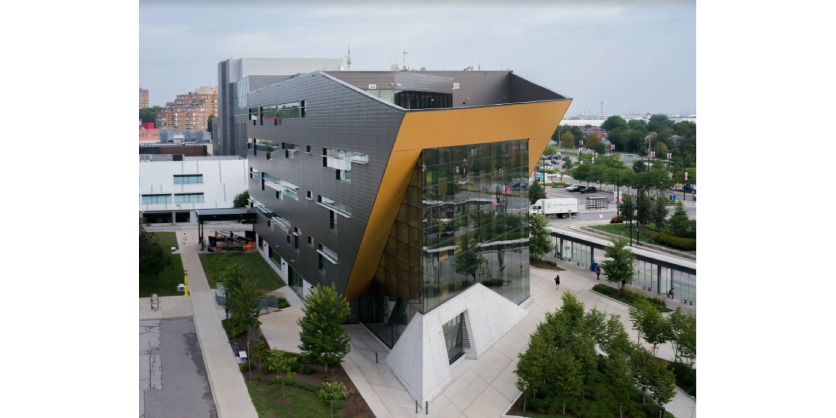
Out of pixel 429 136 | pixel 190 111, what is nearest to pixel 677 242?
pixel 429 136

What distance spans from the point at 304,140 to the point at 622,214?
21.2 meters

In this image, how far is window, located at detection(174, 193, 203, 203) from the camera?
33781 millimetres

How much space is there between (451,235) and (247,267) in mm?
11511

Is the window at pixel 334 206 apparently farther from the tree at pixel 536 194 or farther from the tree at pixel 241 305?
the tree at pixel 536 194

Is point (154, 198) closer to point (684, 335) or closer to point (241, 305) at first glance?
point (241, 305)

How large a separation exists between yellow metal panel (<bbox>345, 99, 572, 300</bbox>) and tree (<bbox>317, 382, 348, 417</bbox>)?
10.9ft

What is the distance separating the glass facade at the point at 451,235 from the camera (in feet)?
45.6

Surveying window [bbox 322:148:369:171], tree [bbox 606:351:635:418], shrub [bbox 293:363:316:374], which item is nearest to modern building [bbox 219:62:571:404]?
window [bbox 322:148:369:171]

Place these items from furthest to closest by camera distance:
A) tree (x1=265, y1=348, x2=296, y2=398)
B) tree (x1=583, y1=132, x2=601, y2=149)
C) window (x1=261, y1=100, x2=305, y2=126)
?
tree (x1=583, y1=132, x2=601, y2=149) < window (x1=261, y1=100, x2=305, y2=126) < tree (x1=265, y1=348, x2=296, y2=398)

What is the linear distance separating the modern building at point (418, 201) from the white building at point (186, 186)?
14391 mm

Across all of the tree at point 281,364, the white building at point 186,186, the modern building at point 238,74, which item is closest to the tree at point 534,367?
the tree at point 281,364

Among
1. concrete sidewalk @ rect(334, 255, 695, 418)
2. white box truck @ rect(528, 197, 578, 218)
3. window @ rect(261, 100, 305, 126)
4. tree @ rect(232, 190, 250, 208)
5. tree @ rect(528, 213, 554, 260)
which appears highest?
window @ rect(261, 100, 305, 126)

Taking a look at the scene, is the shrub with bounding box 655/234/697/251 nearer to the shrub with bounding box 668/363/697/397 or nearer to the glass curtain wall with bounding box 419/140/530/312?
the glass curtain wall with bounding box 419/140/530/312

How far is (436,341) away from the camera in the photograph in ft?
45.9
